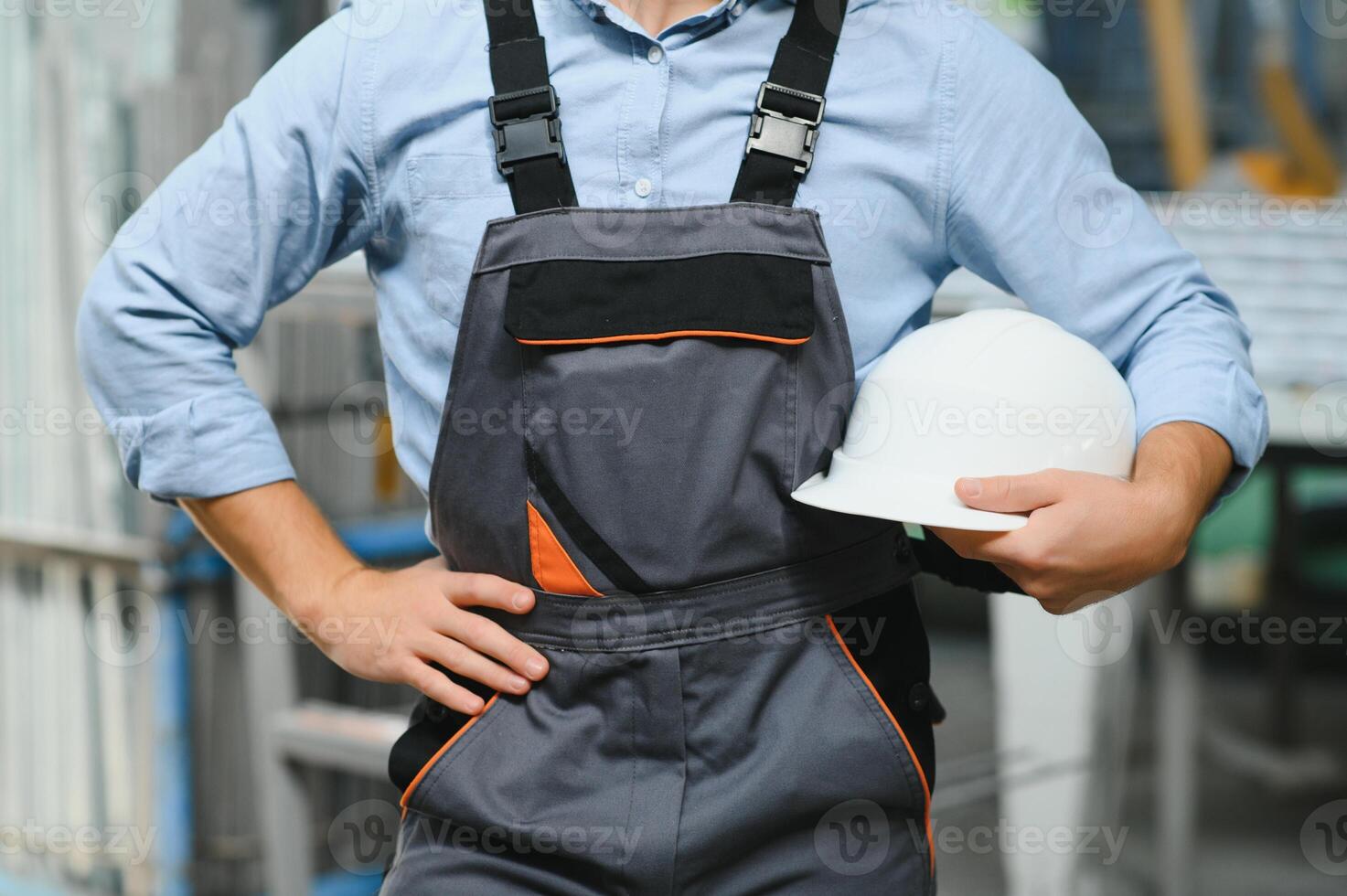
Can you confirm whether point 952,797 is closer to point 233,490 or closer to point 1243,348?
point 1243,348

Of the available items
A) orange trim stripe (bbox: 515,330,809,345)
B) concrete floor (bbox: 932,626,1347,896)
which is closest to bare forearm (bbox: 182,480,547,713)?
orange trim stripe (bbox: 515,330,809,345)

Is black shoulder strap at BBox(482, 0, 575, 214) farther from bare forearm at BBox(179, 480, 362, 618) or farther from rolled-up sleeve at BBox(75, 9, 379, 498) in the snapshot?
bare forearm at BBox(179, 480, 362, 618)

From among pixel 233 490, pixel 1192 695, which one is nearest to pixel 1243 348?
pixel 233 490

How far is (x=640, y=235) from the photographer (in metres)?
1.02

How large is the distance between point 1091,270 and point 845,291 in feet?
0.67

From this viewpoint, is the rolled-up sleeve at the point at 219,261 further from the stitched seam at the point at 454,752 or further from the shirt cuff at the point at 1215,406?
the shirt cuff at the point at 1215,406

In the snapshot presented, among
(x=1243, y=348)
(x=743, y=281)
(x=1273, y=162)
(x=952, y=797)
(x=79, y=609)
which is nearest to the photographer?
(x=743, y=281)

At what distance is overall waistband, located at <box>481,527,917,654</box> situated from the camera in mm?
1027

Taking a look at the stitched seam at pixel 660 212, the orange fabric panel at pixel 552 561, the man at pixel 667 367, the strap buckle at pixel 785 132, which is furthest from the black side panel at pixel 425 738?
the strap buckle at pixel 785 132

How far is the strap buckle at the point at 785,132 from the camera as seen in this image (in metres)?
1.03

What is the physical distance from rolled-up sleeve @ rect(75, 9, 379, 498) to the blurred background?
806 millimetres

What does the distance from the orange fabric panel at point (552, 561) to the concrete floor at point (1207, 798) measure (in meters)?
1.13

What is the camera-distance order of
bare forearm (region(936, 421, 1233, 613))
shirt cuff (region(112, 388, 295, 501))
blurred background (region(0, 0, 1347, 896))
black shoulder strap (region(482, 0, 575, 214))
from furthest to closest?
blurred background (region(0, 0, 1347, 896)) < shirt cuff (region(112, 388, 295, 501)) < black shoulder strap (region(482, 0, 575, 214)) < bare forearm (region(936, 421, 1233, 613))

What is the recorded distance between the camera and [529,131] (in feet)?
3.41
